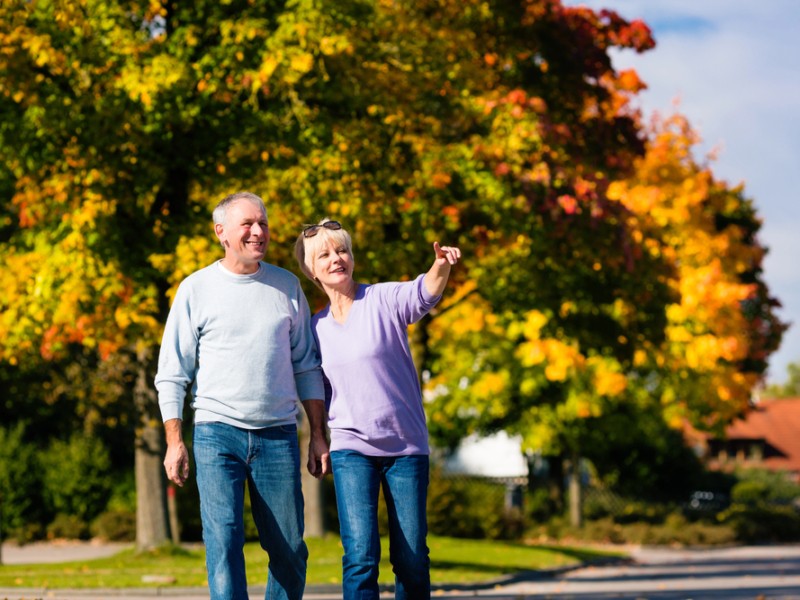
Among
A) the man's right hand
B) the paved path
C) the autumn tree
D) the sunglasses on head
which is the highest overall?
the autumn tree

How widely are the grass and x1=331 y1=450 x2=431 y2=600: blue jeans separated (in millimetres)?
8289

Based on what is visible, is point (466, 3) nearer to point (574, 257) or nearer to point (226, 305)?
point (574, 257)

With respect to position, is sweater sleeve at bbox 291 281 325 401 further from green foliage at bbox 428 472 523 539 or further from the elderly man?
green foliage at bbox 428 472 523 539

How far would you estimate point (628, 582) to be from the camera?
17688 millimetres

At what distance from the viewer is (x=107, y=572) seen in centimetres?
1638

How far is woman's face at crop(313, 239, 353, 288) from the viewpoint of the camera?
6.31 meters

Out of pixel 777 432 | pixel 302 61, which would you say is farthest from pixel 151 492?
pixel 777 432

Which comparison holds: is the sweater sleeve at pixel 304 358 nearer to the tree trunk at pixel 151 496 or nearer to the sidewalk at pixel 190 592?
the sidewalk at pixel 190 592

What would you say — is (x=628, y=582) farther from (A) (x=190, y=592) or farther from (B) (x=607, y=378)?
(B) (x=607, y=378)

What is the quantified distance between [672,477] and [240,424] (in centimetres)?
3268

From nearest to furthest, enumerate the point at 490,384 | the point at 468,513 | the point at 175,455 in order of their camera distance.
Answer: the point at 175,455
the point at 468,513
the point at 490,384

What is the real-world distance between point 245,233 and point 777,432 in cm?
6662

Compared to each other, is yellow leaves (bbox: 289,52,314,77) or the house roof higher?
yellow leaves (bbox: 289,52,314,77)

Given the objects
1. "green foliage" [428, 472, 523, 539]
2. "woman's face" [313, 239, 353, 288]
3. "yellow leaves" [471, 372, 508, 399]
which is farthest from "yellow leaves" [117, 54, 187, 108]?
"yellow leaves" [471, 372, 508, 399]
